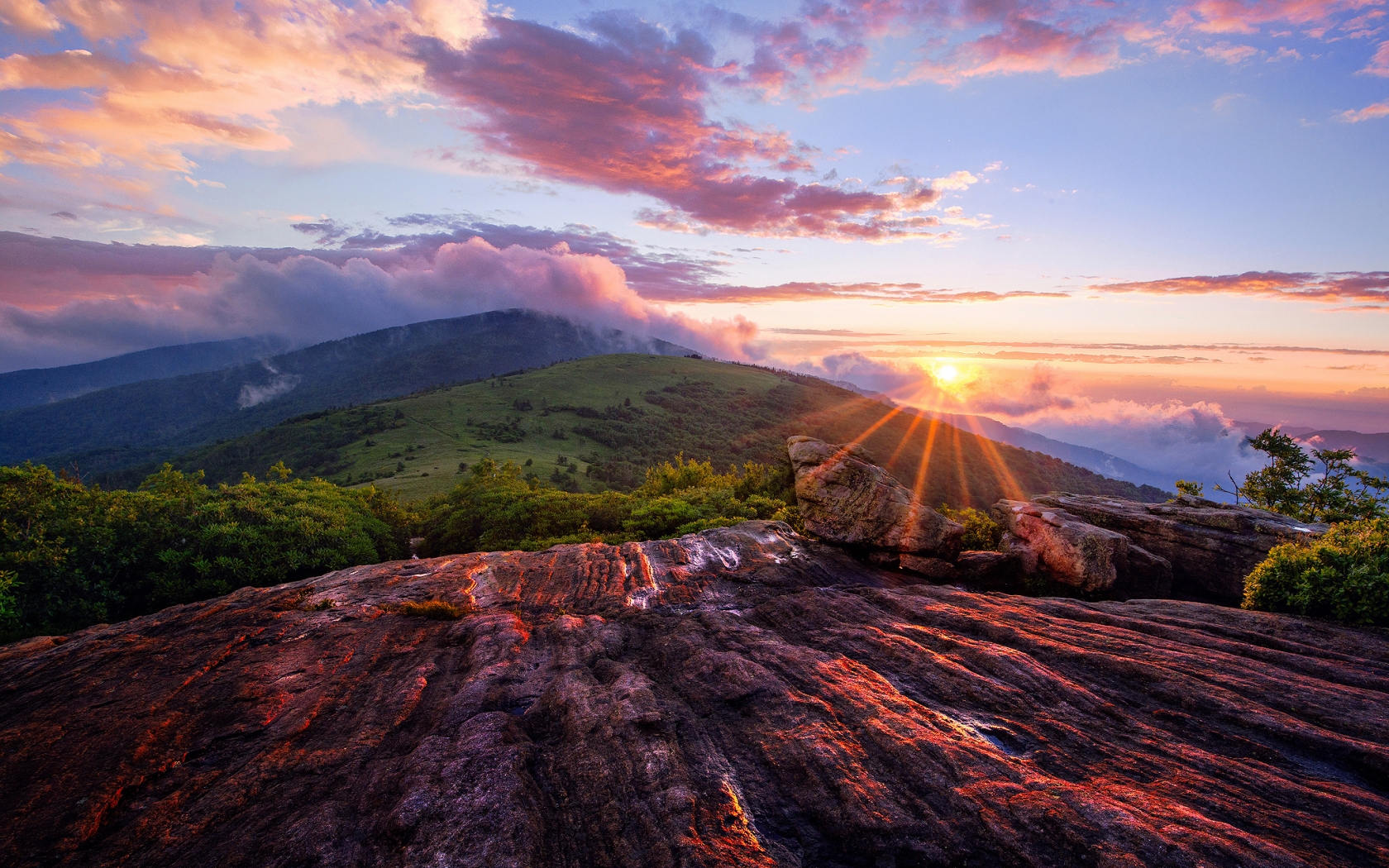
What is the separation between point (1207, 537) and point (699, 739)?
25.9m

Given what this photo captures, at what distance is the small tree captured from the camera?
93.2 ft

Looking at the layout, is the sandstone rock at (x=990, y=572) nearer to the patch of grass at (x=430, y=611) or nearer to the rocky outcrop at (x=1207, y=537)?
the rocky outcrop at (x=1207, y=537)

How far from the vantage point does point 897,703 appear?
11789 mm

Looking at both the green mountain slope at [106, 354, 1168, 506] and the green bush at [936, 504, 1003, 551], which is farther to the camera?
the green mountain slope at [106, 354, 1168, 506]

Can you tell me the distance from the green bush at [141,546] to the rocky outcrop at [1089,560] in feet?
110

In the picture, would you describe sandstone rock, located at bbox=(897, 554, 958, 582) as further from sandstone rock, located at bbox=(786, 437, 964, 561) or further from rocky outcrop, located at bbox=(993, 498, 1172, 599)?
rocky outcrop, located at bbox=(993, 498, 1172, 599)

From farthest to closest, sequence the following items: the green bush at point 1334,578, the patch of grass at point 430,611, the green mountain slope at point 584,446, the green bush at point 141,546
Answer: the green mountain slope at point 584,446, the green bush at point 141,546, the patch of grass at point 430,611, the green bush at point 1334,578

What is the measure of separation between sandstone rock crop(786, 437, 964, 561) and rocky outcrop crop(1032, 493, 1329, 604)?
8.61 meters

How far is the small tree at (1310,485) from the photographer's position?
2842 centimetres

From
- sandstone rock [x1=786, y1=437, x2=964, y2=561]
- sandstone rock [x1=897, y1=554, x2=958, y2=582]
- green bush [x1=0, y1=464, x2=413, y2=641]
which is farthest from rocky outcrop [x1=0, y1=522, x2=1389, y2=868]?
green bush [x1=0, y1=464, x2=413, y2=641]

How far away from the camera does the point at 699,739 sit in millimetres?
10938

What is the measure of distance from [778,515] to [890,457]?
126 m

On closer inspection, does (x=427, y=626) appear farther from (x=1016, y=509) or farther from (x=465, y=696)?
(x=1016, y=509)

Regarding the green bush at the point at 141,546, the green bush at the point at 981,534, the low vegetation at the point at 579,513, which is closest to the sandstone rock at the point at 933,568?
the green bush at the point at 981,534
